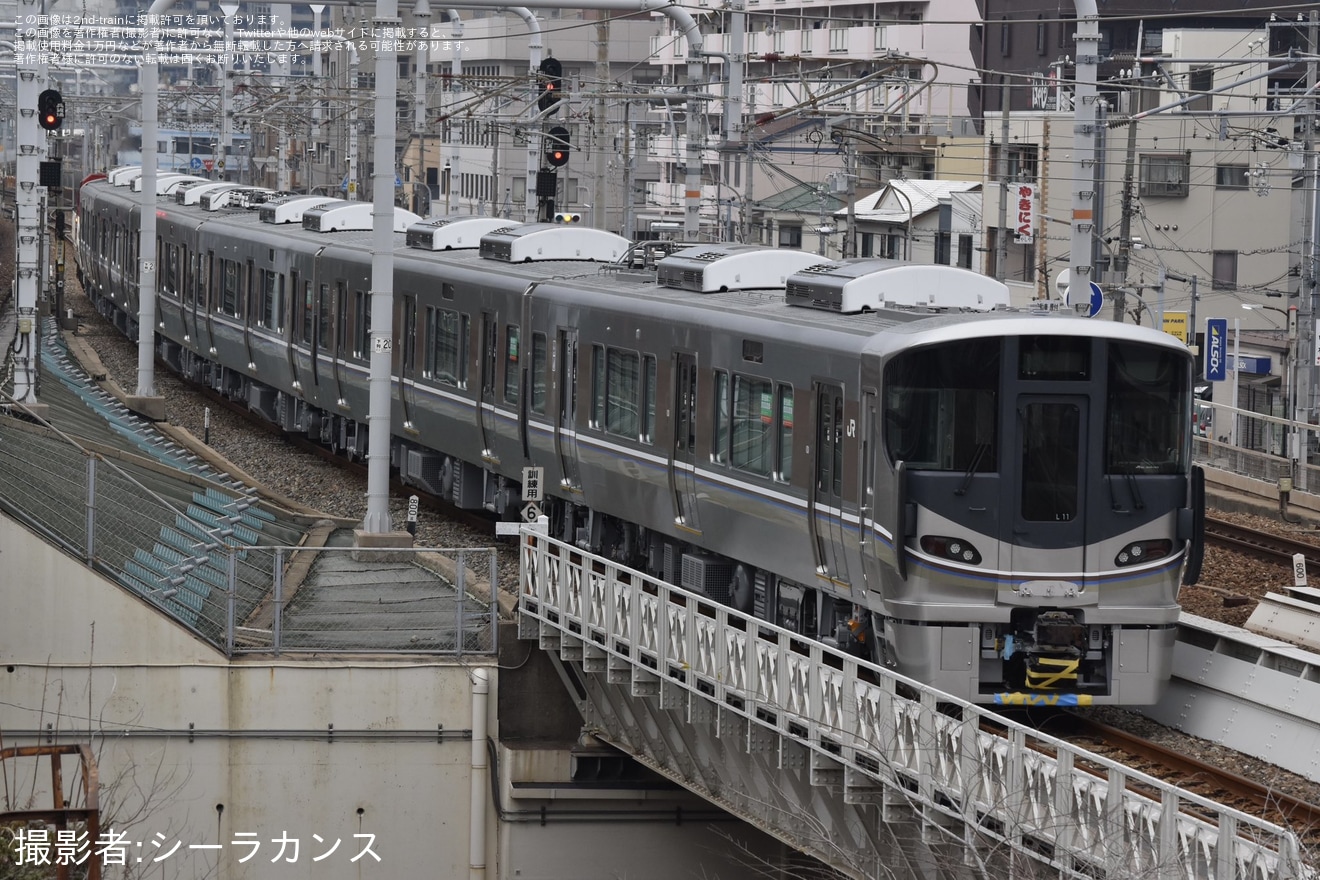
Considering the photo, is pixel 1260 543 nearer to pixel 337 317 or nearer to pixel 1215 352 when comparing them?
pixel 1215 352

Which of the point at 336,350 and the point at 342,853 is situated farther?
the point at 336,350

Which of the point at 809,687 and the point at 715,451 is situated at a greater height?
the point at 715,451

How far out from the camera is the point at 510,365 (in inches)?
746

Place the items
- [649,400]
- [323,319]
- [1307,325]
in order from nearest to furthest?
[649,400] → [323,319] → [1307,325]

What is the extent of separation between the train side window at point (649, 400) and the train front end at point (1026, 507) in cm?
363

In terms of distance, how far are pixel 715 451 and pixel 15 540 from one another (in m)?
5.57

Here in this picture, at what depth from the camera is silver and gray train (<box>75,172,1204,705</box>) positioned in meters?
12.4

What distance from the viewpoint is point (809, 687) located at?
12289 mm

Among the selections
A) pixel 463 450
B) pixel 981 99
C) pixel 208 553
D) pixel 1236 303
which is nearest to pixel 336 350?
pixel 463 450

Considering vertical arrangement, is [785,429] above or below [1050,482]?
above

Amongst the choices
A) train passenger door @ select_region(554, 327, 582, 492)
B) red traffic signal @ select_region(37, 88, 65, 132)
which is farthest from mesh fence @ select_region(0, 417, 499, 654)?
red traffic signal @ select_region(37, 88, 65, 132)

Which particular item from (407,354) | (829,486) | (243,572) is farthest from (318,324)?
(829,486)

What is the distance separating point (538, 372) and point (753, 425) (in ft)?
13.7

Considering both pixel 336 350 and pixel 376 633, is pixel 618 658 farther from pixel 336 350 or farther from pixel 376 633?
pixel 336 350
